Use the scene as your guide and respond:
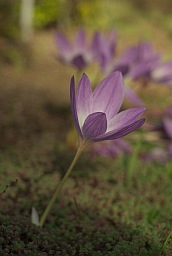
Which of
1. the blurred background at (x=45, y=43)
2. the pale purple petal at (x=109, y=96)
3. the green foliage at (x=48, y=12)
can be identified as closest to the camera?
the pale purple petal at (x=109, y=96)

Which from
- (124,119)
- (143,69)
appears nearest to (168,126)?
(143,69)

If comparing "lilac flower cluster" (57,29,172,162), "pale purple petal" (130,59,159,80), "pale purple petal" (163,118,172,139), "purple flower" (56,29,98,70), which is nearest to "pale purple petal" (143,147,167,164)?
"lilac flower cluster" (57,29,172,162)

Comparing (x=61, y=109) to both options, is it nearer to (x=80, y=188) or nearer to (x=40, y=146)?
(x=40, y=146)

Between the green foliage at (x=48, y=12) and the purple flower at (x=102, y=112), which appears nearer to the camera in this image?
the purple flower at (x=102, y=112)

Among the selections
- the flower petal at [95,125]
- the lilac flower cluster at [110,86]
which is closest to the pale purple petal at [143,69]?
the lilac flower cluster at [110,86]

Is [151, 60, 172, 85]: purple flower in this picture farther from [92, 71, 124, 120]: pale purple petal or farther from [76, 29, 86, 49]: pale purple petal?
[92, 71, 124, 120]: pale purple petal

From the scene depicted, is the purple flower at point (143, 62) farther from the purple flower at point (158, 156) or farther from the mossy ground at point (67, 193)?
the purple flower at point (158, 156)

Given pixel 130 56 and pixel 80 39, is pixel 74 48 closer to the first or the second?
pixel 80 39
